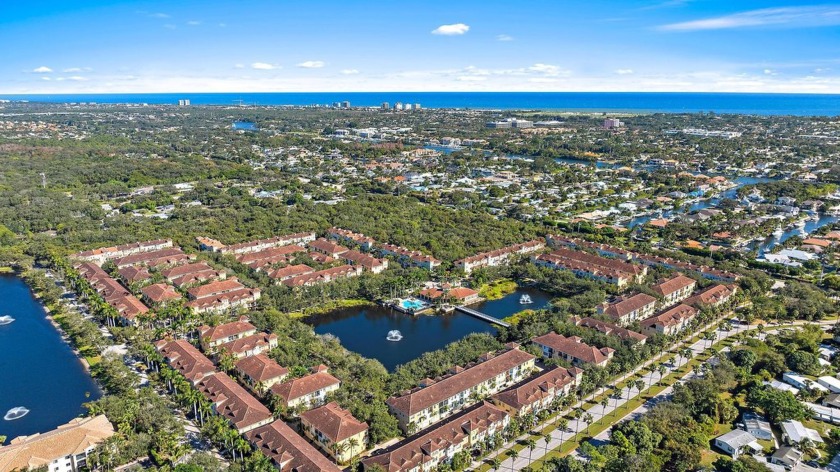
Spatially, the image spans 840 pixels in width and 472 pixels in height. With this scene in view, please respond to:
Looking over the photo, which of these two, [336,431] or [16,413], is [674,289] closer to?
[336,431]

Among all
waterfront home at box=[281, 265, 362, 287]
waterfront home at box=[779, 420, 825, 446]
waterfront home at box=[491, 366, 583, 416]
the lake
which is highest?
waterfront home at box=[281, 265, 362, 287]

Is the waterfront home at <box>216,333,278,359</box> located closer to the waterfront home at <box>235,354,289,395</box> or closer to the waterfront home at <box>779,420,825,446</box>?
the waterfront home at <box>235,354,289,395</box>

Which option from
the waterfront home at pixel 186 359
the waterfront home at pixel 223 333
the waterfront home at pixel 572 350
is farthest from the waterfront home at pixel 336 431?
the waterfront home at pixel 572 350

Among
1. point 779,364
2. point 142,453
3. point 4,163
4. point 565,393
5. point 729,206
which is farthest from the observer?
point 4,163

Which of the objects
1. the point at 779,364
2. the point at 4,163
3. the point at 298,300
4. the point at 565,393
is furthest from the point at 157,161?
the point at 779,364

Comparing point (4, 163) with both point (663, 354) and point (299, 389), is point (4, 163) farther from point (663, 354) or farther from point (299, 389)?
point (663, 354)

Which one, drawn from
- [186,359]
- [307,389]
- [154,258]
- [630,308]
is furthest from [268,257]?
[630,308]

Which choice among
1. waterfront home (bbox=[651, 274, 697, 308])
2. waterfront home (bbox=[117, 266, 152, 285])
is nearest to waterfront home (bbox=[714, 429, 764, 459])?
waterfront home (bbox=[651, 274, 697, 308])
